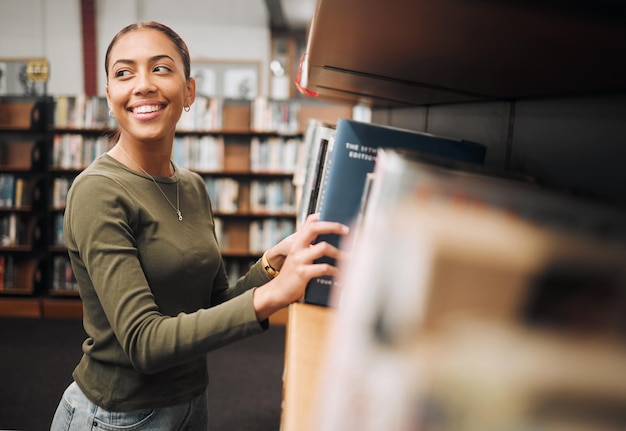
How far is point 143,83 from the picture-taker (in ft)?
3.31

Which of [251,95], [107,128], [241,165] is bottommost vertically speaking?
[241,165]

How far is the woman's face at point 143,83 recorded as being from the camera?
39.9 inches

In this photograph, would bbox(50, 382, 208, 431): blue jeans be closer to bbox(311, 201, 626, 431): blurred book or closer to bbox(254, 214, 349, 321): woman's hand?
bbox(254, 214, 349, 321): woman's hand

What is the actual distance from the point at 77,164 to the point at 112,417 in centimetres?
375

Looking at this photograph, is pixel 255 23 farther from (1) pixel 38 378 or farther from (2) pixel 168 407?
(2) pixel 168 407

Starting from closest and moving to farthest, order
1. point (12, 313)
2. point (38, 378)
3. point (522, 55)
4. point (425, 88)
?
1. point (522, 55)
2. point (425, 88)
3. point (38, 378)
4. point (12, 313)

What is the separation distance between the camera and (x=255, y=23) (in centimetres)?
588

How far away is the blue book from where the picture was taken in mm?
769

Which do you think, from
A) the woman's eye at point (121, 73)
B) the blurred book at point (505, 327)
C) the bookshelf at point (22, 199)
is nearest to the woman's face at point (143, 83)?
the woman's eye at point (121, 73)

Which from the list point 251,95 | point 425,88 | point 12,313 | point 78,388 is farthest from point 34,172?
point 425,88

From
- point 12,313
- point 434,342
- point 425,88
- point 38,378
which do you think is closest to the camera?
point 434,342

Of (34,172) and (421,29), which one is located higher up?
(421,29)

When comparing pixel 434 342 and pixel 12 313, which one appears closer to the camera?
pixel 434 342

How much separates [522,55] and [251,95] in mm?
5570
